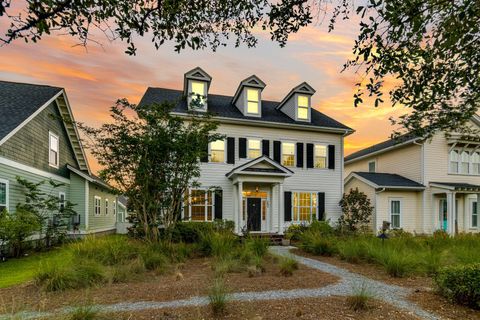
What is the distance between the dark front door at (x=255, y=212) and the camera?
16.8 meters

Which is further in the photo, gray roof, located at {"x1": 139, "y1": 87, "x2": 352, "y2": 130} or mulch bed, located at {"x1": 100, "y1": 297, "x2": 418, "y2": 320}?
gray roof, located at {"x1": 139, "y1": 87, "x2": 352, "y2": 130}

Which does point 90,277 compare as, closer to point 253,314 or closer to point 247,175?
point 253,314

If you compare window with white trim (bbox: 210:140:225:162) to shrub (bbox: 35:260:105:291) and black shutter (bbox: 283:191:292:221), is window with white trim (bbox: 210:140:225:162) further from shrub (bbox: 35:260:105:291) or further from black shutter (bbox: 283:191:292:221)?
shrub (bbox: 35:260:105:291)

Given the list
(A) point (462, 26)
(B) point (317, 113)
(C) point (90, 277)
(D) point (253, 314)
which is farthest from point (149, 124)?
(B) point (317, 113)

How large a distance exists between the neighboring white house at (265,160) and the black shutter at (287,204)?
6cm

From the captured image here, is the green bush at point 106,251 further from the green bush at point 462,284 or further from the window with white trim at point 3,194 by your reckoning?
the green bush at point 462,284

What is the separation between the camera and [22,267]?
906cm

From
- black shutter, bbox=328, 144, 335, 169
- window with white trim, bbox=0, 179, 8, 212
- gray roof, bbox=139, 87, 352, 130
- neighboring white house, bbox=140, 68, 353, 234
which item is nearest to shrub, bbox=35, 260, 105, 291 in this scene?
window with white trim, bbox=0, 179, 8, 212

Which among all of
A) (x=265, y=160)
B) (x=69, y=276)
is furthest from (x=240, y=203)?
(x=69, y=276)

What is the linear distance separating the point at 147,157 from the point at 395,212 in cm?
1547

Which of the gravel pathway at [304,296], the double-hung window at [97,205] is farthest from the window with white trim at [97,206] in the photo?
the gravel pathway at [304,296]

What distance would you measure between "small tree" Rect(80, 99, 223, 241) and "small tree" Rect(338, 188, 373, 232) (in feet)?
34.2

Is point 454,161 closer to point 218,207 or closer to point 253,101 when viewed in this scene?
point 253,101

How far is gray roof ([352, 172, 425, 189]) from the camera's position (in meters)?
18.4
